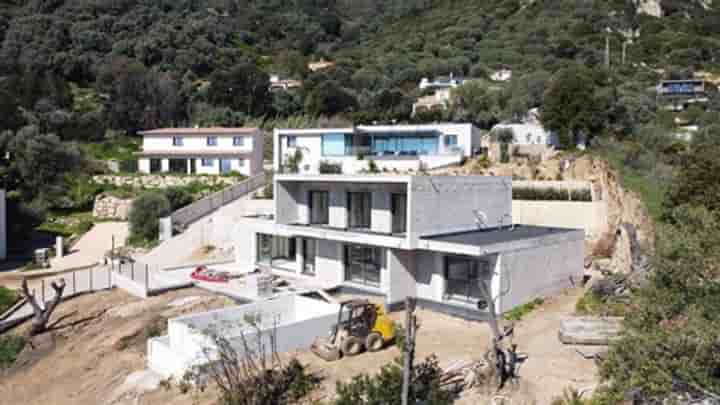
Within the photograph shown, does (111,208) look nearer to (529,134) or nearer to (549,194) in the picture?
(549,194)

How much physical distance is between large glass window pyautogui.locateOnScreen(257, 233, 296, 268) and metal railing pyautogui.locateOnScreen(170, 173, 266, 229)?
11753mm

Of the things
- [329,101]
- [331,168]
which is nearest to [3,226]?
[331,168]

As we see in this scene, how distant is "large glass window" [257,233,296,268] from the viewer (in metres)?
27.0

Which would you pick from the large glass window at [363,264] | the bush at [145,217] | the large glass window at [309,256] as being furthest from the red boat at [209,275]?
the bush at [145,217]

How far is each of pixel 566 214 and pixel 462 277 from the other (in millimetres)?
12316

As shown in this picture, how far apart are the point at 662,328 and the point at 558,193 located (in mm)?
22025

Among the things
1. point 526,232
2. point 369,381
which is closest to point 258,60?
point 526,232

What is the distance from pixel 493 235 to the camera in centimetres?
2245

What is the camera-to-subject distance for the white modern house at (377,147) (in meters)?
41.5

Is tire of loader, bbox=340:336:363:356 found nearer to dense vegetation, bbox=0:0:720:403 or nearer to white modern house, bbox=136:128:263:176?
dense vegetation, bbox=0:0:720:403

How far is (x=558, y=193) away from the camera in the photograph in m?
32.5

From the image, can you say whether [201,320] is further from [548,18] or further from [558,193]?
[548,18]

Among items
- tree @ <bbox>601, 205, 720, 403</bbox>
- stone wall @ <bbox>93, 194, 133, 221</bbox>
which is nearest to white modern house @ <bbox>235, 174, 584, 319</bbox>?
tree @ <bbox>601, 205, 720, 403</bbox>

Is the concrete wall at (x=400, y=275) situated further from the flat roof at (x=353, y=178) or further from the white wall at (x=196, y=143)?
the white wall at (x=196, y=143)
